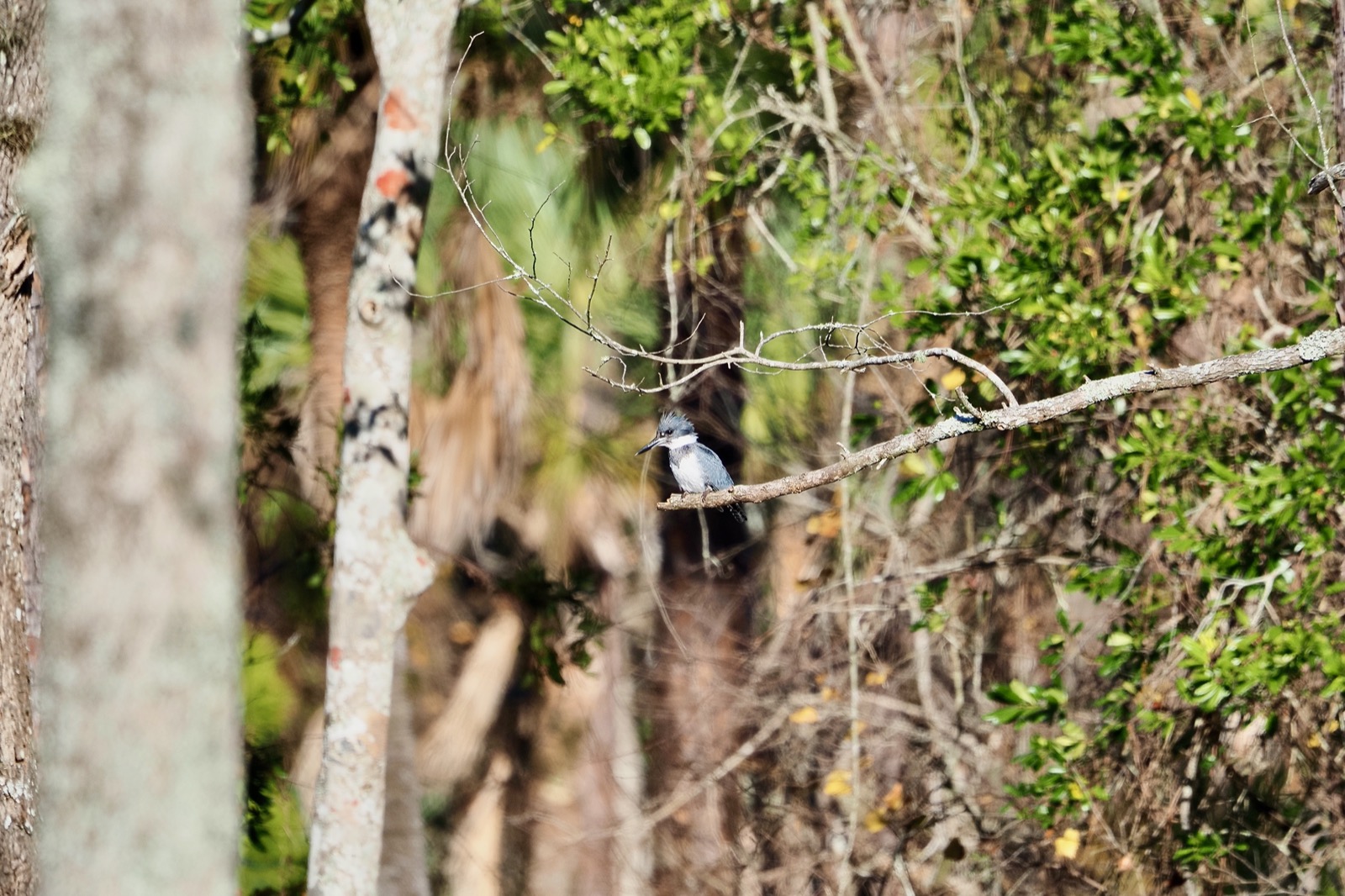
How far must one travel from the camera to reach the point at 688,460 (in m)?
5.11

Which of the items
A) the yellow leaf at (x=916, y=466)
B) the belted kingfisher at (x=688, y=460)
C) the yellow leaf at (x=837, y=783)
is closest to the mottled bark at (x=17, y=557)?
the belted kingfisher at (x=688, y=460)

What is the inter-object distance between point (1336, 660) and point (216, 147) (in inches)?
149

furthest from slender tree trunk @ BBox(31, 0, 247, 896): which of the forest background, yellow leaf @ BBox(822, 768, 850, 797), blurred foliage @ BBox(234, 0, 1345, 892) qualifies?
yellow leaf @ BBox(822, 768, 850, 797)

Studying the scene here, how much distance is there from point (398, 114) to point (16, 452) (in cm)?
194

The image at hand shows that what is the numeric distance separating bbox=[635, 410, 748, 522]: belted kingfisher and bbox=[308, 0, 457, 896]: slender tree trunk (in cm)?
97

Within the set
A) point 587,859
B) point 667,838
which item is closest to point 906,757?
point 667,838

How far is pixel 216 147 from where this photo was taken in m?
3.14

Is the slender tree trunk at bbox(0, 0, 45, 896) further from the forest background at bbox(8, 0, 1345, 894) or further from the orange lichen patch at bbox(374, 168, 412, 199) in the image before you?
the orange lichen patch at bbox(374, 168, 412, 199)

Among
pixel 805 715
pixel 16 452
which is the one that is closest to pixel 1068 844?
pixel 805 715

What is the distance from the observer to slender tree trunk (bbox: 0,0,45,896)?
417 cm

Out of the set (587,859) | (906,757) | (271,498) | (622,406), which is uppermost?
(622,406)

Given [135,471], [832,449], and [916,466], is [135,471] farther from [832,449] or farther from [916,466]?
[832,449]

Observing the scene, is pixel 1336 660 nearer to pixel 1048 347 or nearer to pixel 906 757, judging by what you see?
pixel 1048 347

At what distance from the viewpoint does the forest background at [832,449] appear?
205 inches
